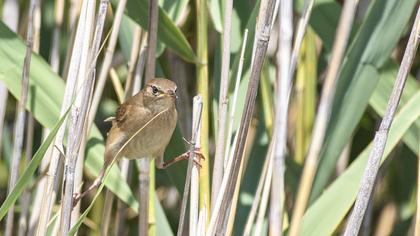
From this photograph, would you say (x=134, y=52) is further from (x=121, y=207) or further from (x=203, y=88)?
(x=121, y=207)

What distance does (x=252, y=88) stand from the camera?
188 cm

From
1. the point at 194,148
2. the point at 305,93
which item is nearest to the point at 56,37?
the point at 305,93

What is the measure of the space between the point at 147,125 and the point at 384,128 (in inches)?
41.0

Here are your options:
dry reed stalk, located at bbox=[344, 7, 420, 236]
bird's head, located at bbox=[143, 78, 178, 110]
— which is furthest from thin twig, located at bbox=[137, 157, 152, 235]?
dry reed stalk, located at bbox=[344, 7, 420, 236]

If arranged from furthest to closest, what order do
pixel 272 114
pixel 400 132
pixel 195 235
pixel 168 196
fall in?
pixel 168 196, pixel 272 114, pixel 400 132, pixel 195 235

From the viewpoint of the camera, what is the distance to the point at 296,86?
3084 millimetres

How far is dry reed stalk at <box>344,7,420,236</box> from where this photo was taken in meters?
1.92

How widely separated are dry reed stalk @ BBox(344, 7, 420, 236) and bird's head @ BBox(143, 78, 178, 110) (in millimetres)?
835

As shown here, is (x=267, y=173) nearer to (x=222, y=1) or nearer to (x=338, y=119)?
(x=338, y=119)

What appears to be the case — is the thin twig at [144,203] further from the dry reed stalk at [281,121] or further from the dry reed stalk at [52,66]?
the dry reed stalk at [281,121]

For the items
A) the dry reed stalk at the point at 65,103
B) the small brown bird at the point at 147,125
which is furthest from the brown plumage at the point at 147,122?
the dry reed stalk at the point at 65,103

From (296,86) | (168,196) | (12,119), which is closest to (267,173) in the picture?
(296,86)

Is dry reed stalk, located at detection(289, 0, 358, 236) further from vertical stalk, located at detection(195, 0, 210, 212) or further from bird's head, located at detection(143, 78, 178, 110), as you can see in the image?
bird's head, located at detection(143, 78, 178, 110)

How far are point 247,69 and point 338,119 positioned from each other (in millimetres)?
333
